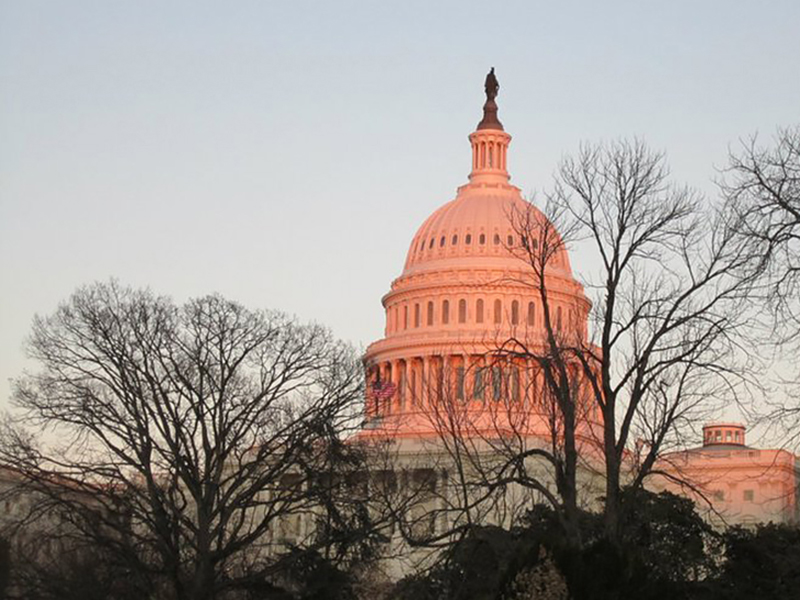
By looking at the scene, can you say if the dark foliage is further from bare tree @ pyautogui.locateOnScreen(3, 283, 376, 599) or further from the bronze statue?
the bronze statue

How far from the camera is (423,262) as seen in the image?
5600 inches

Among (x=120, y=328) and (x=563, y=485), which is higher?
(x=120, y=328)

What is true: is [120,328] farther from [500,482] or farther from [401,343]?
[401,343]

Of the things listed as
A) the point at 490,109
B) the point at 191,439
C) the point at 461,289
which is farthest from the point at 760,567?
the point at 490,109

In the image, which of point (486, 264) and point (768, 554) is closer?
point (768, 554)

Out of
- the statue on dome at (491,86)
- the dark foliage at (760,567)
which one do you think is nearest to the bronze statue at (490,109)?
the statue on dome at (491,86)

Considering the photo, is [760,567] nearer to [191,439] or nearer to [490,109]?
[191,439]

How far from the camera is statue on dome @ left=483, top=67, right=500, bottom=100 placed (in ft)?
491

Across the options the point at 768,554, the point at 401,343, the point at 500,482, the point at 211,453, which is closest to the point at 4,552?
the point at 211,453

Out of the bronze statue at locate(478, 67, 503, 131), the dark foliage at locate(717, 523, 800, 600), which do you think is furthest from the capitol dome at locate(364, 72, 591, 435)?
the dark foliage at locate(717, 523, 800, 600)

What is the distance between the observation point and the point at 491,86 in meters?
150

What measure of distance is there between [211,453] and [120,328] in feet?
15.3

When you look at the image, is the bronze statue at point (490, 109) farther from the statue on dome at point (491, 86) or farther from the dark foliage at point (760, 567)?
the dark foliage at point (760, 567)

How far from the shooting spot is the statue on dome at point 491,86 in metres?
150
